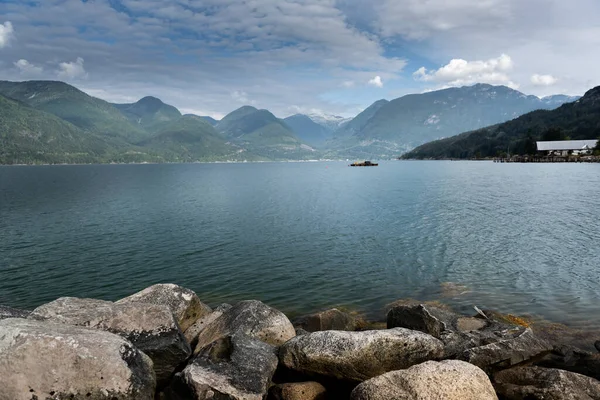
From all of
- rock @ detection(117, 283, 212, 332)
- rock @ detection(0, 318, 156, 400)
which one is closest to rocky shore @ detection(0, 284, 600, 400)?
rock @ detection(0, 318, 156, 400)

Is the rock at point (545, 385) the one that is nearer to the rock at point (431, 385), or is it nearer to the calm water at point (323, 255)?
the rock at point (431, 385)

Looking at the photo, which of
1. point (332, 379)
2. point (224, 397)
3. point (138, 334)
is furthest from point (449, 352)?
point (138, 334)

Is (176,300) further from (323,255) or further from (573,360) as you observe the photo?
(323,255)

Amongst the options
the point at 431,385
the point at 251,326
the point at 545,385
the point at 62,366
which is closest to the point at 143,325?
the point at 62,366

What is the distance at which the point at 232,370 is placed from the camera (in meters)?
12.4

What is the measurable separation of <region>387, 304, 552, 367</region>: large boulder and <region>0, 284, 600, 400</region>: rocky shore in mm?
46

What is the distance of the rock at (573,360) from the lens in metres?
14.9

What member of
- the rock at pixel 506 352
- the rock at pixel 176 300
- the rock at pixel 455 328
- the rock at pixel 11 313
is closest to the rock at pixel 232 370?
the rock at pixel 176 300

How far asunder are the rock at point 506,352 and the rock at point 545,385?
69 cm

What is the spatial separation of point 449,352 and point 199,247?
3195cm

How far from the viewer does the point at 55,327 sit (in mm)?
11102

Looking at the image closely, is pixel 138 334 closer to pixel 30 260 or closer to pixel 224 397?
pixel 224 397

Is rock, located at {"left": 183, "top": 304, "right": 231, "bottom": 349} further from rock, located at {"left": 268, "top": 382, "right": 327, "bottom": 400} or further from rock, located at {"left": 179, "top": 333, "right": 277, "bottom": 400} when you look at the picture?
rock, located at {"left": 268, "top": 382, "right": 327, "bottom": 400}

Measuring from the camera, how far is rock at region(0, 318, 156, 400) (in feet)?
32.1
